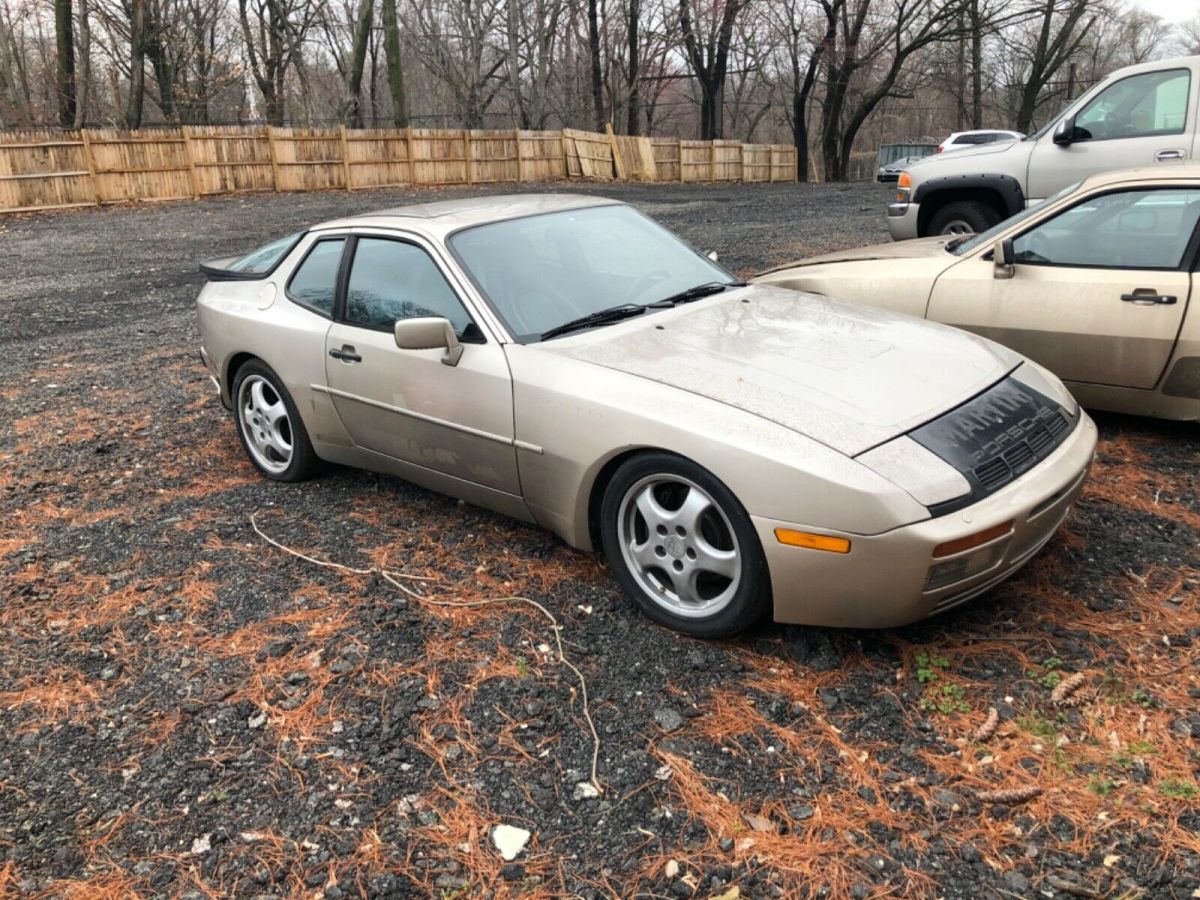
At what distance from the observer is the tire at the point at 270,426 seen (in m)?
4.62

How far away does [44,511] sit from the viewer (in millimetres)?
4609

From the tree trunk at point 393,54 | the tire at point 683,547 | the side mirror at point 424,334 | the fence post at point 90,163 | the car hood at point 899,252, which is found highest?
the tree trunk at point 393,54

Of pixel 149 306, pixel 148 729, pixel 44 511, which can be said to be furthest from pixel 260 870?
pixel 149 306

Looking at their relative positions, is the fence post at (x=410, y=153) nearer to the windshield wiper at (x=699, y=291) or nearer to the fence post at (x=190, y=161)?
the fence post at (x=190, y=161)

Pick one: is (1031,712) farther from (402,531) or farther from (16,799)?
(16,799)

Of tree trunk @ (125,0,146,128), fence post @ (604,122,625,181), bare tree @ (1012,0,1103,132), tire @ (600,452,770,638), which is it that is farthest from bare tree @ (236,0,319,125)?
tire @ (600,452,770,638)

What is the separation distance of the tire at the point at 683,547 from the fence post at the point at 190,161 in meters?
20.7

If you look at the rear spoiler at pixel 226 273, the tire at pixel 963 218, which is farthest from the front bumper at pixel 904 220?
the rear spoiler at pixel 226 273

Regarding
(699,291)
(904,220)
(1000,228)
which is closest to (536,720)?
(699,291)

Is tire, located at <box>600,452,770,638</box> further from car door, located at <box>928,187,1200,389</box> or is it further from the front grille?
car door, located at <box>928,187,1200,389</box>

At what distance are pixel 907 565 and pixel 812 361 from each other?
91 cm

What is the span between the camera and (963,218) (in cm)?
841

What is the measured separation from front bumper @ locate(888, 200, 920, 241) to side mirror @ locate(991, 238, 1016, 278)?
Answer: 12.4 feet

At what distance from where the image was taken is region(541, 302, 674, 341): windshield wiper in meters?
3.63
